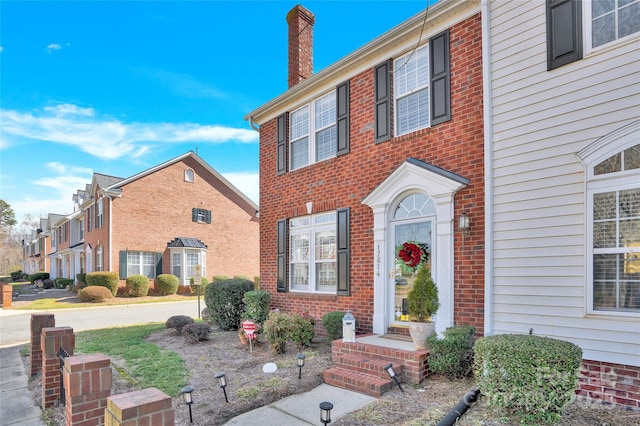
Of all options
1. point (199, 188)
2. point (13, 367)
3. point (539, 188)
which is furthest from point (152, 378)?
point (199, 188)

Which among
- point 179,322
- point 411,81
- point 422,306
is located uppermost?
point 411,81

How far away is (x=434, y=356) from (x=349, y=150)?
14.6 ft

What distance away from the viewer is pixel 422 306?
5.30 m

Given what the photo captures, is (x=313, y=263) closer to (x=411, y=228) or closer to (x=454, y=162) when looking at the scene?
(x=411, y=228)

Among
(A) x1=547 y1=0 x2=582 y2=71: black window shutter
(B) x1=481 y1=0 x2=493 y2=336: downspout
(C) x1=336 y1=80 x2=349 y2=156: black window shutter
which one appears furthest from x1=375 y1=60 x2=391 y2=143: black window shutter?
(A) x1=547 y1=0 x2=582 y2=71: black window shutter

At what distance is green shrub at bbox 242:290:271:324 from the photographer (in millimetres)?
8898

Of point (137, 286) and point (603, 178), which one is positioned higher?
point (603, 178)

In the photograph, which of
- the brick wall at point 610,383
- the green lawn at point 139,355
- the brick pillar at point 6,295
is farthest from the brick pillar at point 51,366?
the brick pillar at point 6,295

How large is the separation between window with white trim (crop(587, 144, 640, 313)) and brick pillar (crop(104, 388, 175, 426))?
15.5 ft

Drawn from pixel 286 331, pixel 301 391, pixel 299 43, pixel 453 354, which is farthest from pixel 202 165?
pixel 453 354

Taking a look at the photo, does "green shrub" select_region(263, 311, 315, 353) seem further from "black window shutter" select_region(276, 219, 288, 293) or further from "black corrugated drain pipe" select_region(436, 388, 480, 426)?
"black corrugated drain pipe" select_region(436, 388, 480, 426)

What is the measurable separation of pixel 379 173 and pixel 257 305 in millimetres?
4418

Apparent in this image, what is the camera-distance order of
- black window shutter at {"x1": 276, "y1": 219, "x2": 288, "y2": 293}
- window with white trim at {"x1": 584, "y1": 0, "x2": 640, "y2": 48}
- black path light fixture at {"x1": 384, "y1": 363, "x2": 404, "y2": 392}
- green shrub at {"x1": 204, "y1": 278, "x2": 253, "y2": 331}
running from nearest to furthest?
1. window with white trim at {"x1": 584, "y1": 0, "x2": 640, "y2": 48}
2. black path light fixture at {"x1": 384, "y1": 363, "x2": 404, "y2": 392}
3. black window shutter at {"x1": 276, "y1": 219, "x2": 288, "y2": 293}
4. green shrub at {"x1": 204, "y1": 278, "x2": 253, "y2": 331}

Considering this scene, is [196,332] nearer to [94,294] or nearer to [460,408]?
[460,408]
